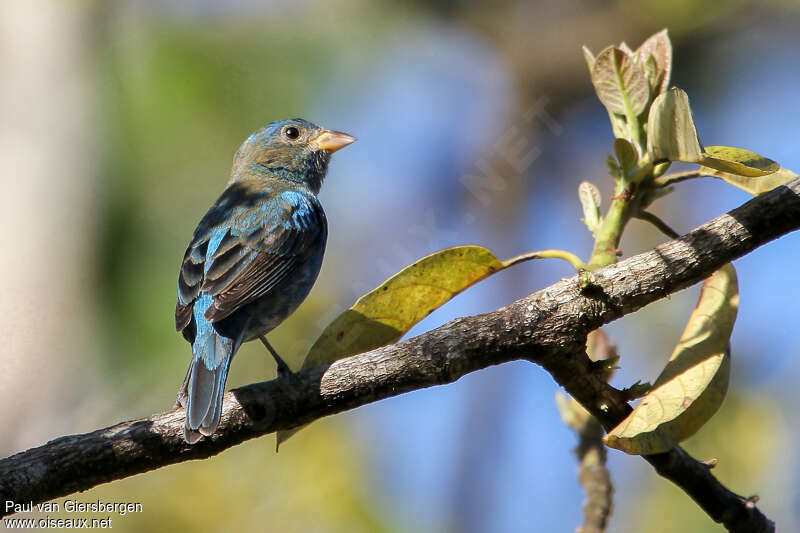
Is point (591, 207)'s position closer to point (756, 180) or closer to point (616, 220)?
point (616, 220)

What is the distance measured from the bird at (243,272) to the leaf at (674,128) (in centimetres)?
174

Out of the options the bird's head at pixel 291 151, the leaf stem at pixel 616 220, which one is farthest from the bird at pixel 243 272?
the leaf stem at pixel 616 220

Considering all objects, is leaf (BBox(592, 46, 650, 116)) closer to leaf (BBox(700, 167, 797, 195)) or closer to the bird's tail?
leaf (BBox(700, 167, 797, 195))

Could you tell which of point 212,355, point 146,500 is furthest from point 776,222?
point 146,500

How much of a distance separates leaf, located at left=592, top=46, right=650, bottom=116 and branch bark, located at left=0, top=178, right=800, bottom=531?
0.58m

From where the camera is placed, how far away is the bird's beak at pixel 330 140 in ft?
19.1

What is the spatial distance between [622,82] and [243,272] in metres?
2.09

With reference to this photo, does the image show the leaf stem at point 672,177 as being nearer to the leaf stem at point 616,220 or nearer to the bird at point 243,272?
the leaf stem at point 616,220

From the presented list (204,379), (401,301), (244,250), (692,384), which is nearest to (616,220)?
(692,384)

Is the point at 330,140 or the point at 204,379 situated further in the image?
the point at 330,140

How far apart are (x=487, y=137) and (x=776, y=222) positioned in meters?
5.31

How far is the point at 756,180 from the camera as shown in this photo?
2.97 meters

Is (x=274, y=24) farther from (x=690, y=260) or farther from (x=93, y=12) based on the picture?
(x=690, y=260)

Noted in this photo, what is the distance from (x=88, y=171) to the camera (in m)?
6.41
